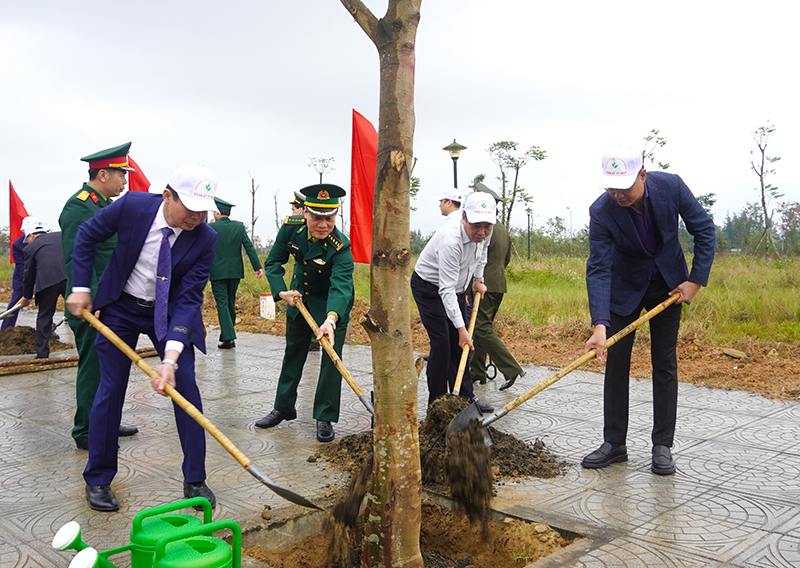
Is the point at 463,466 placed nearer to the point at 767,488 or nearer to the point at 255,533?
the point at 255,533

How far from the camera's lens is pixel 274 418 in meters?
5.45

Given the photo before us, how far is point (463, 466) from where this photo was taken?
362 centimetres

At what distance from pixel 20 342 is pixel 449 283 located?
325 inches

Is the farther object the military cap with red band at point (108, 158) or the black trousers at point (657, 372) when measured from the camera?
the military cap with red band at point (108, 158)

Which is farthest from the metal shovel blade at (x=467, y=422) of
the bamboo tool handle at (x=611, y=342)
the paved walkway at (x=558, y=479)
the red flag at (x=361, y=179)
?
the red flag at (x=361, y=179)

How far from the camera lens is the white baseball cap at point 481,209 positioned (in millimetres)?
5062

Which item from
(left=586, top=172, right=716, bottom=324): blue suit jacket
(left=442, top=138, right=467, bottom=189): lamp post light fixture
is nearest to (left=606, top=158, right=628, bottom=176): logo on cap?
(left=586, top=172, right=716, bottom=324): blue suit jacket

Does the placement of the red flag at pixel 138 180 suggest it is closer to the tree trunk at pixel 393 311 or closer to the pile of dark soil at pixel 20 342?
the pile of dark soil at pixel 20 342

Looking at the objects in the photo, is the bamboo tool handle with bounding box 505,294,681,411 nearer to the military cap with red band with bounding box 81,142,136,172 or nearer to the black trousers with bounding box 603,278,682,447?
the black trousers with bounding box 603,278,682,447

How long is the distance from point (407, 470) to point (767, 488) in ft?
7.79

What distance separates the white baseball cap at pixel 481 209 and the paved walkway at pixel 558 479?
170 centimetres

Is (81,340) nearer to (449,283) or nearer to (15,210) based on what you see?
(449,283)

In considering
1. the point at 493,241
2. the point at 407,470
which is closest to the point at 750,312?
the point at 493,241

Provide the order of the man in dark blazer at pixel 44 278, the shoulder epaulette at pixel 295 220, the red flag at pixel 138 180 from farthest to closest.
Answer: the red flag at pixel 138 180 → the man in dark blazer at pixel 44 278 → the shoulder epaulette at pixel 295 220
